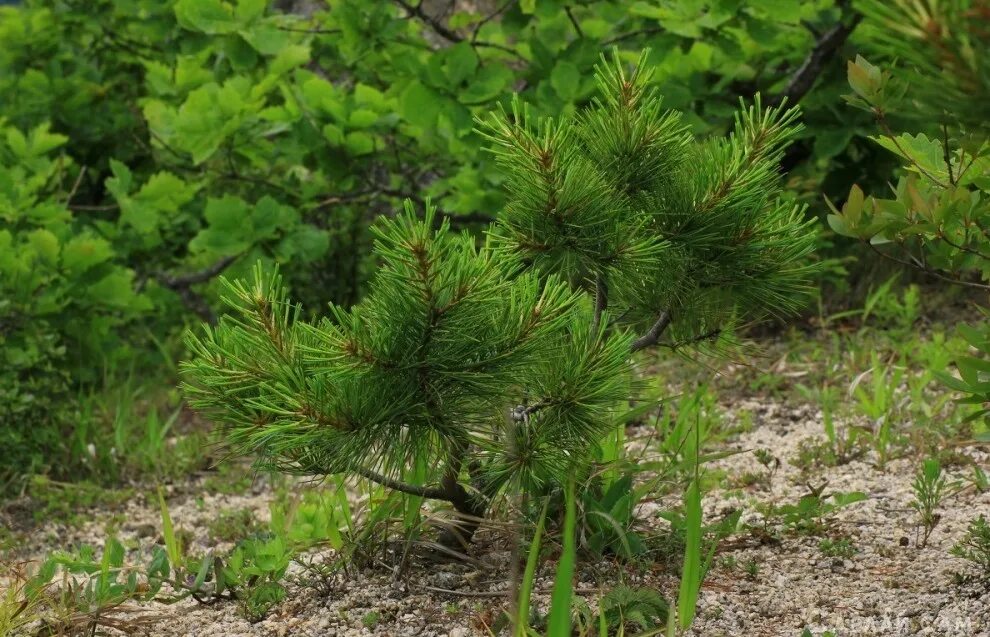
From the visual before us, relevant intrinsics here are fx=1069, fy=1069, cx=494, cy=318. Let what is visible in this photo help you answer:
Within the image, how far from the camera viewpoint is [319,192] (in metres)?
4.71

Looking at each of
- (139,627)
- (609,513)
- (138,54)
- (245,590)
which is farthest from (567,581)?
(138,54)

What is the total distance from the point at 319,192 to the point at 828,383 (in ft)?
7.51

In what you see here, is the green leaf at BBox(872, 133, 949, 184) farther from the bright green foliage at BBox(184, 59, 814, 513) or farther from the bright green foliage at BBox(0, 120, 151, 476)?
the bright green foliage at BBox(0, 120, 151, 476)

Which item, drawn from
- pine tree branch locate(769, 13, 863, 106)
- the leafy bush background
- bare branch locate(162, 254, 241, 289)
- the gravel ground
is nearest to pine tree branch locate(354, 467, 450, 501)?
the gravel ground

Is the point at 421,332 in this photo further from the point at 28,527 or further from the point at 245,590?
the point at 28,527

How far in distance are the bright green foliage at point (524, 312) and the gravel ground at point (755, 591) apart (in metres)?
0.23

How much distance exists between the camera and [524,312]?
188cm

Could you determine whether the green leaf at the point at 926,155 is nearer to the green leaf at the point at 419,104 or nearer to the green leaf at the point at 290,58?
the green leaf at the point at 419,104

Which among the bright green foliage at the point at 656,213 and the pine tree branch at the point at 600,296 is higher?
the bright green foliage at the point at 656,213

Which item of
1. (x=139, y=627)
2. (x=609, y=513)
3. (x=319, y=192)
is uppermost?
(x=319, y=192)

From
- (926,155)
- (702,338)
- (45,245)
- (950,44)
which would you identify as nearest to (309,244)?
(45,245)

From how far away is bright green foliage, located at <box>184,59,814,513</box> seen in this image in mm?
1836

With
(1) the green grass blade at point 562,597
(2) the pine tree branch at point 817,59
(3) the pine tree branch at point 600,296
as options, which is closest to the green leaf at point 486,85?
(2) the pine tree branch at point 817,59

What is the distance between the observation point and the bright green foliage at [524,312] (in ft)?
6.02
